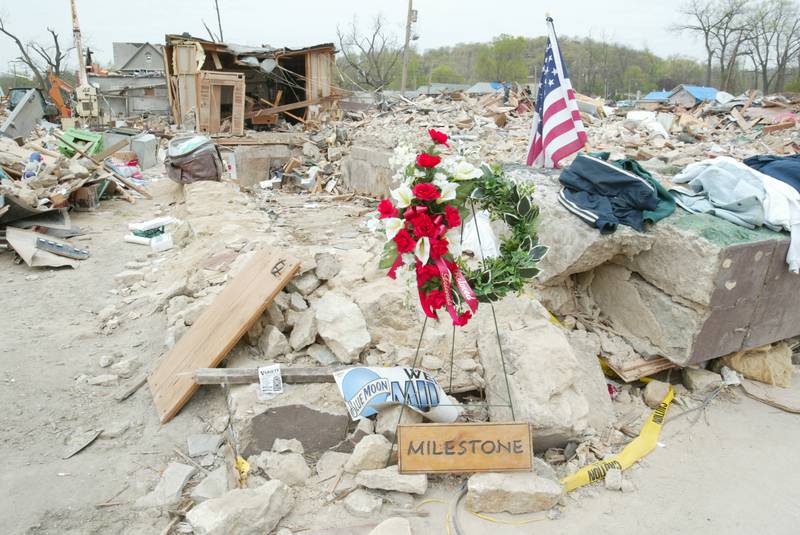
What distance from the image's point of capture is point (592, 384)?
3752mm

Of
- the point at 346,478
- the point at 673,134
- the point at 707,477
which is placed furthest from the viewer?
the point at 673,134

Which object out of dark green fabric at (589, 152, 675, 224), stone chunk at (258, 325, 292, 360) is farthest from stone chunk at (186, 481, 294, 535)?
dark green fabric at (589, 152, 675, 224)

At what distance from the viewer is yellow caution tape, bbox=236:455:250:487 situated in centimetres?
302

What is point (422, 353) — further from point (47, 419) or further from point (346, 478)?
point (47, 419)

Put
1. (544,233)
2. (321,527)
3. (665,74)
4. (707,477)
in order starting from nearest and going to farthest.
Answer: (321,527), (707,477), (544,233), (665,74)

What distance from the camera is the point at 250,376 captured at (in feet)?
11.4

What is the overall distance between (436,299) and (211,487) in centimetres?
164

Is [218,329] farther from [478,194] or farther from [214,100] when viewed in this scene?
[214,100]

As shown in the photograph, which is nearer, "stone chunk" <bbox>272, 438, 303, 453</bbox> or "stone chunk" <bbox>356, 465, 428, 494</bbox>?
"stone chunk" <bbox>356, 465, 428, 494</bbox>

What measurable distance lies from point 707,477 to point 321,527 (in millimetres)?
2358

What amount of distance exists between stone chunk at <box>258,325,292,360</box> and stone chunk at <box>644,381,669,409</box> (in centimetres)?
272

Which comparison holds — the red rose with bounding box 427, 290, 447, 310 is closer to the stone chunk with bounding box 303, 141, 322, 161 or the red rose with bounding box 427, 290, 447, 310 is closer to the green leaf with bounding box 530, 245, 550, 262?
the green leaf with bounding box 530, 245, 550, 262

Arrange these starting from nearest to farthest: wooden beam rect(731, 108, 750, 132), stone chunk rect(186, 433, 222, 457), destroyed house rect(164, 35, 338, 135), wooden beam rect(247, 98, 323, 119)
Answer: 1. stone chunk rect(186, 433, 222, 457)
2. wooden beam rect(731, 108, 750, 132)
3. destroyed house rect(164, 35, 338, 135)
4. wooden beam rect(247, 98, 323, 119)

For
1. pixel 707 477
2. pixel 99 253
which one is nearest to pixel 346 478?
pixel 707 477
